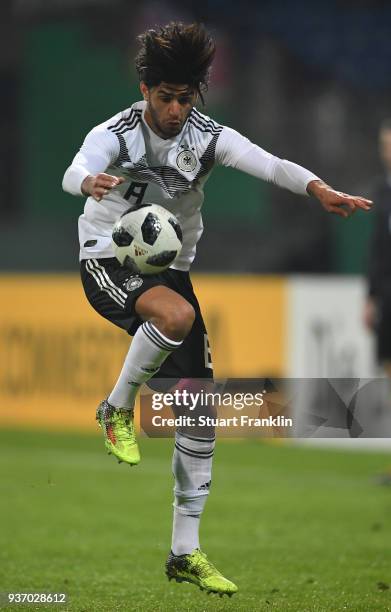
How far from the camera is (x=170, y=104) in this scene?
5004 mm

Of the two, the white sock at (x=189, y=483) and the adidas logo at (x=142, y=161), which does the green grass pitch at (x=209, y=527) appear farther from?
the adidas logo at (x=142, y=161)

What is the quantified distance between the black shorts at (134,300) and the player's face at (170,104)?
57cm

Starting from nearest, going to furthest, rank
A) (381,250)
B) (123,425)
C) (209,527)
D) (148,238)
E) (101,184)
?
(101,184) → (148,238) → (123,425) → (209,527) → (381,250)

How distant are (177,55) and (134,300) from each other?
915 millimetres

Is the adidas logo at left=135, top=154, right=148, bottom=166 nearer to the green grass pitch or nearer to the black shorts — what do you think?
the black shorts

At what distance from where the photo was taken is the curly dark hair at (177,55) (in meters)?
4.98

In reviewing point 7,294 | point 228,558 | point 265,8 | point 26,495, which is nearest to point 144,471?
point 26,495

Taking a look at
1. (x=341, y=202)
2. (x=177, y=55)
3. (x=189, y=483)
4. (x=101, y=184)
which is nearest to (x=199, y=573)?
(x=189, y=483)

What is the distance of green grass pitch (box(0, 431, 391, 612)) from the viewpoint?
18.7 ft

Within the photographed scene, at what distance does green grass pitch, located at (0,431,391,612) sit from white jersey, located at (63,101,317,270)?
1.04m

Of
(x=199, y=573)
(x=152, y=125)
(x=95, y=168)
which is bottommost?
(x=199, y=573)

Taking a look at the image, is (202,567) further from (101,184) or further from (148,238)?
(101,184)

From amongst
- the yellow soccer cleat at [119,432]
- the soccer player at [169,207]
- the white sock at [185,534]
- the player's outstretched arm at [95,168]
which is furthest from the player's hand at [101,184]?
the white sock at [185,534]

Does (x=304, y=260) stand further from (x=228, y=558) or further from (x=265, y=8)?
(x=228, y=558)
